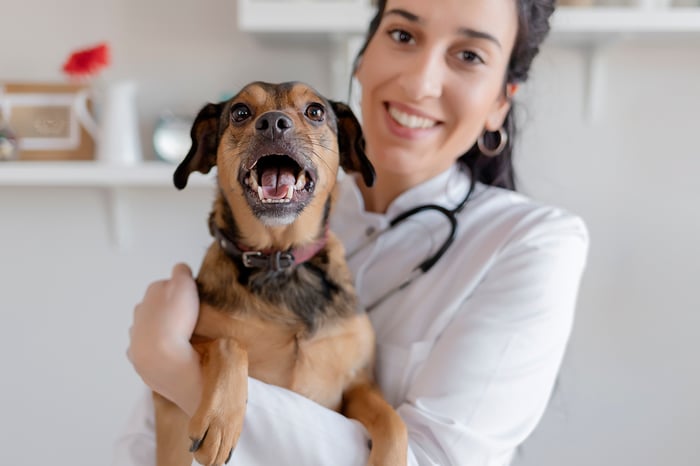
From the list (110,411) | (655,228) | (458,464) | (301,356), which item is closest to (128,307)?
(110,411)

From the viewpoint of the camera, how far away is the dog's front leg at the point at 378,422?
991 mm

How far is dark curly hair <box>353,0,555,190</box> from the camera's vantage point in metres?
1.38

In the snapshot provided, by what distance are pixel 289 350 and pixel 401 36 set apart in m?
0.65

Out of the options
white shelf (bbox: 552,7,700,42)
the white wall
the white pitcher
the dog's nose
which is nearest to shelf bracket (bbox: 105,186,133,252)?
the white wall

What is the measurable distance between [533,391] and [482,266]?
9.3 inches

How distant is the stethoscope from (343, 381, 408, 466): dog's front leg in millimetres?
202

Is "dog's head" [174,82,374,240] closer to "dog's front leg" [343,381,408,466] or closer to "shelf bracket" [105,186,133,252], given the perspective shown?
"dog's front leg" [343,381,408,466]

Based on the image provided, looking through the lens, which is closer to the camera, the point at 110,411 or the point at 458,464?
the point at 458,464

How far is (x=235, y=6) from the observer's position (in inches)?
85.6

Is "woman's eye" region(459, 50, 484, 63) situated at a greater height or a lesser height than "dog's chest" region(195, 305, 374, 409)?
greater

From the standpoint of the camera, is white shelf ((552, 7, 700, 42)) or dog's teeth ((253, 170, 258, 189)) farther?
white shelf ((552, 7, 700, 42))

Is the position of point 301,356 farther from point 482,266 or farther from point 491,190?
point 491,190

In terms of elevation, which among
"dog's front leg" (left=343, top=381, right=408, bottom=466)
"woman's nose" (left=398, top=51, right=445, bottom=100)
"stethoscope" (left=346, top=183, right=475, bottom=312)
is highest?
"woman's nose" (left=398, top=51, right=445, bottom=100)

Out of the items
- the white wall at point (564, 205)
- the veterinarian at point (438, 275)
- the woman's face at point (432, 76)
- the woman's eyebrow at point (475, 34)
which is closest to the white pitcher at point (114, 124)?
the white wall at point (564, 205)
